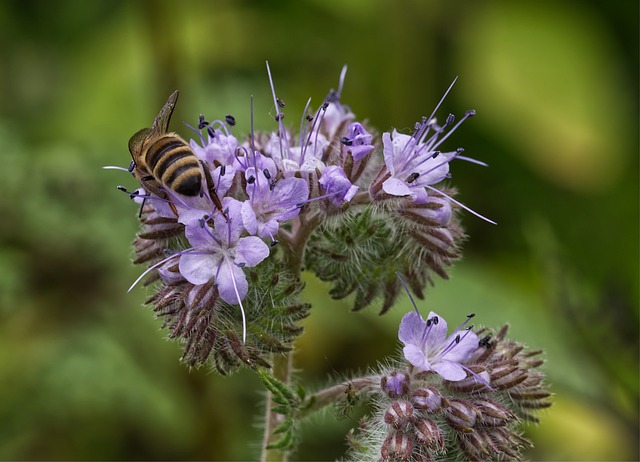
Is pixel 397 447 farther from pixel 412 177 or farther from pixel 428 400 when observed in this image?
pixel 412 177

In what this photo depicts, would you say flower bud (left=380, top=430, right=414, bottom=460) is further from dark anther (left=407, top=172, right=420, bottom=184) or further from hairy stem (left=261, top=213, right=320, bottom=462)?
dark anther (left=407, top=172, right=420, bottom=184)

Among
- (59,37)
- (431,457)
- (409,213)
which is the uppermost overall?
(59,37)

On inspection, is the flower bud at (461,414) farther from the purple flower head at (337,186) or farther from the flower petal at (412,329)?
the purple flower head at (337,186)

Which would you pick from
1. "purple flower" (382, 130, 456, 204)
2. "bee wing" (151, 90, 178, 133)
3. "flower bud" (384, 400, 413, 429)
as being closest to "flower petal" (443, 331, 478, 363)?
"flower bud" (384, 400, 413, 429)

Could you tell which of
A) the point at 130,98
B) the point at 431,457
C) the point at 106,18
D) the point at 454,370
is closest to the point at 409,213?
the point at 454,370

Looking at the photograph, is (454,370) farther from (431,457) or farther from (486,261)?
(486,261)

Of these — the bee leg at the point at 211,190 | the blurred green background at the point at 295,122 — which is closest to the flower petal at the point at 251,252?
the bee leg at the point at 211,190
